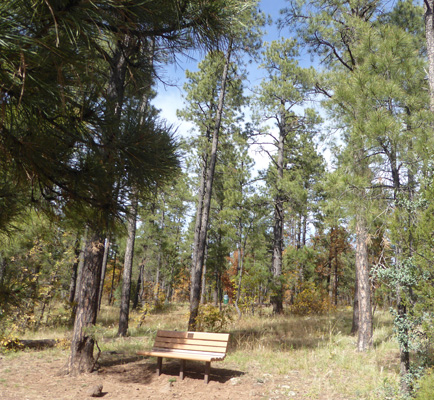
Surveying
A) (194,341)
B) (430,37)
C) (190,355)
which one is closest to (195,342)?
(194,341)

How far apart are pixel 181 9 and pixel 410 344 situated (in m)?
4.44

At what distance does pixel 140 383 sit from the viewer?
543cm

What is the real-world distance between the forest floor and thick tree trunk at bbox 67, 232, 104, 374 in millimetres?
232

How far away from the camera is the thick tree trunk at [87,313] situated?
5.63m

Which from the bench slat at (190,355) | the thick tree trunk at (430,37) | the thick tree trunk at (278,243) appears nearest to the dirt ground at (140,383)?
the bench slat at (190,355)

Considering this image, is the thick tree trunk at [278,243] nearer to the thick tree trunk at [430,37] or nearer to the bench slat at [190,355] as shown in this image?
the bench slat at [190,355]

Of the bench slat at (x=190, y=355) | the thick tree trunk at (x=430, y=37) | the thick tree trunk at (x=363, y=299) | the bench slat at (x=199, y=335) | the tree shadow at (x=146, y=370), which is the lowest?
the tree shadow at (x=146, y=370)

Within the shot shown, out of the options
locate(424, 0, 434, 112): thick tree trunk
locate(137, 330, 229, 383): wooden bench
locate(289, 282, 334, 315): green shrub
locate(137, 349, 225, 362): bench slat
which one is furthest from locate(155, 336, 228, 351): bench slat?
locate(289, 282, 334, 315): green shrub

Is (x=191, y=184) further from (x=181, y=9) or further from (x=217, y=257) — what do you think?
(x=181, y=9)

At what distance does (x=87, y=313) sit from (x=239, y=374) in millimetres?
2651

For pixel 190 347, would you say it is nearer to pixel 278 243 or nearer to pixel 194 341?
pixel 194 341

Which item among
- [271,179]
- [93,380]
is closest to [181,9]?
[93,380]

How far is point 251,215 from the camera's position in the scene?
13.1m

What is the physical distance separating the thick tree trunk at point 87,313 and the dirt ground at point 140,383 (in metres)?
0.21
